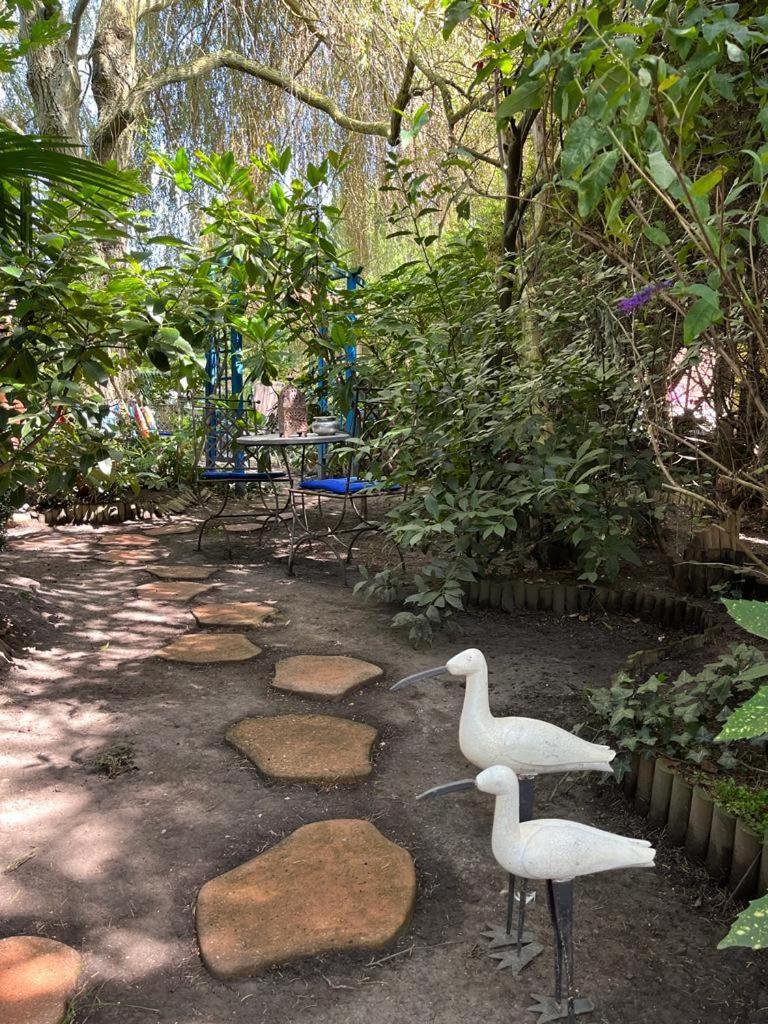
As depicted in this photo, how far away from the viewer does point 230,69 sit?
6.87m

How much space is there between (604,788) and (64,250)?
7.22ft

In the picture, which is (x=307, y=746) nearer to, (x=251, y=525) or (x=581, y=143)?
(x=581, y=143)

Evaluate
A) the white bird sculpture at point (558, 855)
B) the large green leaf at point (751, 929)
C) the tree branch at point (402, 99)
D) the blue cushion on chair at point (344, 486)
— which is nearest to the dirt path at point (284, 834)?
the white bird sculpture at point (558, 855)

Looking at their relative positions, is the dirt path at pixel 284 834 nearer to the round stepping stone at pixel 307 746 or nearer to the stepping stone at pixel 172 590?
the round stepping stone at pixel 307 746

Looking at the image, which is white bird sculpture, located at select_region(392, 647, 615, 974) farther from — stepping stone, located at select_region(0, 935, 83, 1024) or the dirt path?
stepping stone, located at select_region(0, 935, 83, 1024)

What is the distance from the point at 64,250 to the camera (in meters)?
2.36

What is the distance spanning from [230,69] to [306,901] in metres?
7.13

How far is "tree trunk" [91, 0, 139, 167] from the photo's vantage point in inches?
275

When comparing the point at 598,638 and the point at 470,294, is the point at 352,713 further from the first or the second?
the point at 470,294

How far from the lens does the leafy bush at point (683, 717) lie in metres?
2.02

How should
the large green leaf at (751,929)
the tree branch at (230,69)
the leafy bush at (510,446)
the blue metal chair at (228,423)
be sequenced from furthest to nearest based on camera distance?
the tree branch at (230,69) < the blue metal chair at (228,423) < the leafy bush at (510,446) < the large green leaf at (751,929)

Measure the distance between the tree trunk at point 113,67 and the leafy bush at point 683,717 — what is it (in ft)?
21.8

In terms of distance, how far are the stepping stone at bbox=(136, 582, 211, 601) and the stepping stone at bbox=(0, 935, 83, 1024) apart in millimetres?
2511

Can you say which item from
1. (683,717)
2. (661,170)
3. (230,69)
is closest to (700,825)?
(683,717)
